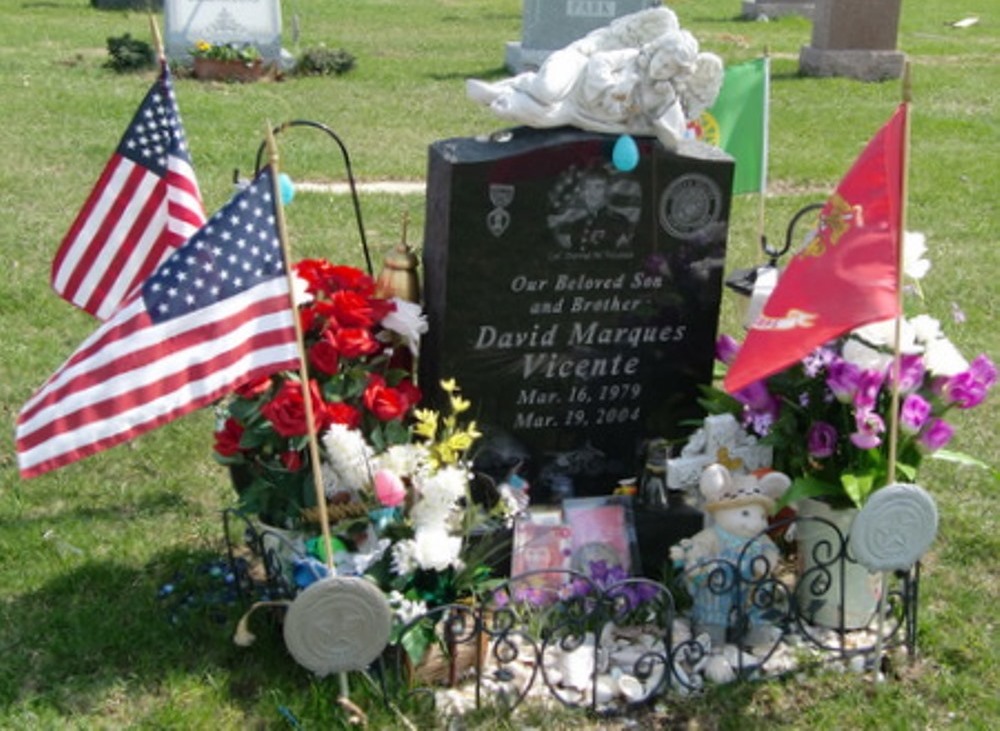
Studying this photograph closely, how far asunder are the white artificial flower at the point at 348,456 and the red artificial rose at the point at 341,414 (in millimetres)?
27

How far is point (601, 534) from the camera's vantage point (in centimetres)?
488

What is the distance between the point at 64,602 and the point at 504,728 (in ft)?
5.19

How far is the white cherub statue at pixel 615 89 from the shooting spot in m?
4.70

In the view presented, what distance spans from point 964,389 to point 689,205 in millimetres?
1138

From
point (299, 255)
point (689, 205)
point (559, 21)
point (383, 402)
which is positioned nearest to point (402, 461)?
point (383, 402)

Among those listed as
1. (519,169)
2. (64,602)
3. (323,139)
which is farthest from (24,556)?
(323,139)

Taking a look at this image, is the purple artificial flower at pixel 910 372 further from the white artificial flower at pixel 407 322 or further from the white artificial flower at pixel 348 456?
the white artificial flower at pixel 348 456

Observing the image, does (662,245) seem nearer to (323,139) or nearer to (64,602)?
(64,602)

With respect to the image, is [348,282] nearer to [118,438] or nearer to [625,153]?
[625,153]

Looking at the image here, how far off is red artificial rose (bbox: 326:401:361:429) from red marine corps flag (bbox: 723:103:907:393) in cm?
115

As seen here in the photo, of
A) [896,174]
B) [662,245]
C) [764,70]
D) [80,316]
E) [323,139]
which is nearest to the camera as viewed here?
[896,174]

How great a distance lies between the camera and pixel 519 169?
15.5 feet

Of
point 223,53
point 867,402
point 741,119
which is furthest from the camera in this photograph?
point 223,53

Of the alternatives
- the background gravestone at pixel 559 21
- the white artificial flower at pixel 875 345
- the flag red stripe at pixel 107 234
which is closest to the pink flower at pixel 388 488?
the flag red stripe at pixel 107 234
